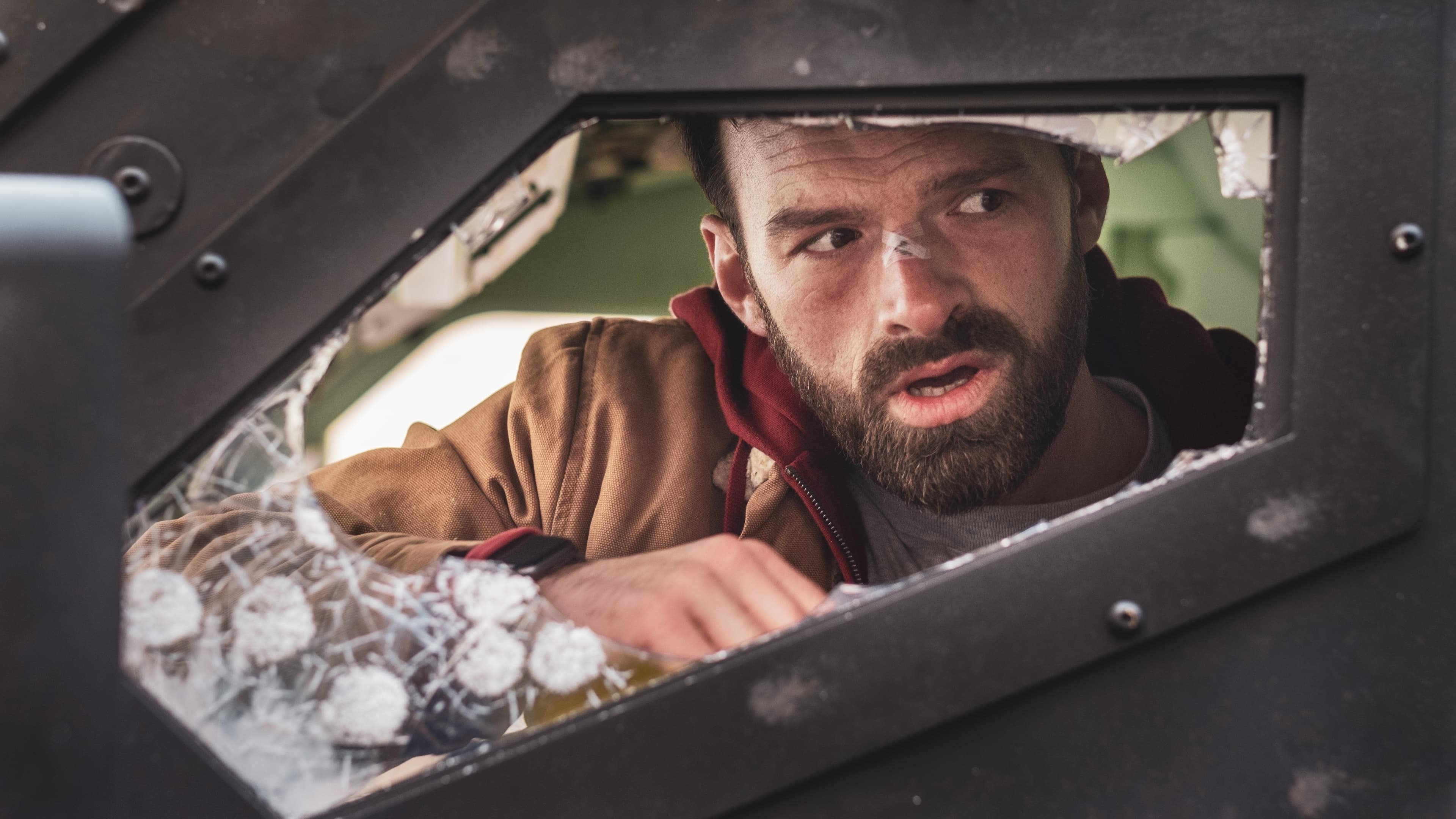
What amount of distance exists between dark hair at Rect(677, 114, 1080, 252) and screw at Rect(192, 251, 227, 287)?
0.72 meters

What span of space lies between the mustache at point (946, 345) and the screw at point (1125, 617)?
1.92 feet

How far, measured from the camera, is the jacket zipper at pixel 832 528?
140cm

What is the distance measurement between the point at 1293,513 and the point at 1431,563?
111mm

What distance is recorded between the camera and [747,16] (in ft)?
2.64

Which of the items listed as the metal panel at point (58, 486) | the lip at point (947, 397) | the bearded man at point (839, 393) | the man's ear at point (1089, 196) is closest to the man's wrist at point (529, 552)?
the bearded man at point (839, 393)

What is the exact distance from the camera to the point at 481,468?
5.04 feet

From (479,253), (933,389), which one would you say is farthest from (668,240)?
(933,389)

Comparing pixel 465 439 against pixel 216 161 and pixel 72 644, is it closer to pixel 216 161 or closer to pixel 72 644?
pixel 216 161

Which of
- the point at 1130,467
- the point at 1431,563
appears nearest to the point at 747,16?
the point at 1431,563

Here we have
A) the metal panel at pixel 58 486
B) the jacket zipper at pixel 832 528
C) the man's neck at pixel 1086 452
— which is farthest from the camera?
the man's neck at pixel 1086 452

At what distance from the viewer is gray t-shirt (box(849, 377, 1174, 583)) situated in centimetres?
143

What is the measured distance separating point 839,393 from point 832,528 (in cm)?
18

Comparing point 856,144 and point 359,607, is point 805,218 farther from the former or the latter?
point 359,607

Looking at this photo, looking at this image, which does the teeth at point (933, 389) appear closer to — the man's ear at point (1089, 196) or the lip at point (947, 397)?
the lip at point (947, 397)
